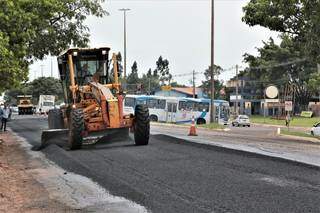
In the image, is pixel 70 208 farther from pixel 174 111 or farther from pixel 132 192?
pixel 174 111

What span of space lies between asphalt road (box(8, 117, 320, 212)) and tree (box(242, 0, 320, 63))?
1217 cm

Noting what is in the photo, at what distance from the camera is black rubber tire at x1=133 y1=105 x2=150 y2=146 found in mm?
19797

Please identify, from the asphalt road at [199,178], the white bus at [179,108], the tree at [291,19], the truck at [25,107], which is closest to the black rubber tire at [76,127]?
the asphalt road at [199,178]

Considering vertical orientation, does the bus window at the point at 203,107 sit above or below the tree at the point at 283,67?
below

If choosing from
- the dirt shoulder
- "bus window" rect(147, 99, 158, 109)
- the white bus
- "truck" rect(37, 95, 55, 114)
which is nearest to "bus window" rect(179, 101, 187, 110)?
the white bus

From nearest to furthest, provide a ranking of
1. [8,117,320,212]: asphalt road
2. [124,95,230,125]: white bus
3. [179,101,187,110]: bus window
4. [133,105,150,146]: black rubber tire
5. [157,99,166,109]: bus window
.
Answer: [8,117,320,212]: asphalt road, [133,105,150,146]: black rubber tire, [124,95,230,125]: white bus, [179,101,187,110]: bus window, [157,99,166,109]: bus window

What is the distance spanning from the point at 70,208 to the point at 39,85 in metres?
128

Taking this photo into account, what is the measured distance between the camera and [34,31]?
25125mm

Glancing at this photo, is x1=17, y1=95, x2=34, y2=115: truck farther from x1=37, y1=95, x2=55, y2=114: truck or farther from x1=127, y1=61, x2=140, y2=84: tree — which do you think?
x1=127, y1=61, x2=140, y2=84: tree

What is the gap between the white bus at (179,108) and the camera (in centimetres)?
5656

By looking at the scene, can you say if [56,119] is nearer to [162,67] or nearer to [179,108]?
[179,108]

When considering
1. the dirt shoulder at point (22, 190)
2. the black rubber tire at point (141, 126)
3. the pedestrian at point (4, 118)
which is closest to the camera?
the dirt shoulder at point (22, 190)

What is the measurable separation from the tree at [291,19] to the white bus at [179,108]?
25.1 metres

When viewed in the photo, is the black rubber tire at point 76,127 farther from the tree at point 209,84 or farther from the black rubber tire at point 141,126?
the tree at point 209,84
